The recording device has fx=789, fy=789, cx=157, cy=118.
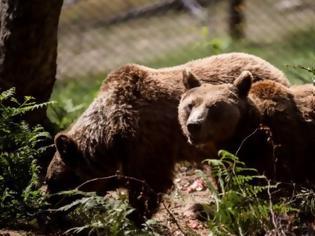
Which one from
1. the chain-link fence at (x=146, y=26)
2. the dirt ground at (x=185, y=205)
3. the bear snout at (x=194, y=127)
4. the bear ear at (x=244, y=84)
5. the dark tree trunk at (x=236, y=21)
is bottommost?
the chain-link fence at (x=146, y=26)

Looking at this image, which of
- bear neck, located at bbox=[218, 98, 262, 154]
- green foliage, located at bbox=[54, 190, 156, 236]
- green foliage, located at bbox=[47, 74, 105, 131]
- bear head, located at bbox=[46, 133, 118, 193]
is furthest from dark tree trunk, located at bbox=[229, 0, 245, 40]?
green foliage, located at bbox=[54, 190, 156, 236]

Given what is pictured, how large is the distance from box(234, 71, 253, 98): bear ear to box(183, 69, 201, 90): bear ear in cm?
32

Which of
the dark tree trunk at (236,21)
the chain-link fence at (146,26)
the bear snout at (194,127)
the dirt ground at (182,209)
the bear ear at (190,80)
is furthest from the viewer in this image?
the chain-link fence at (146,26)

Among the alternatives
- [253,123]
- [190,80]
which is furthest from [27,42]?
[253,123]

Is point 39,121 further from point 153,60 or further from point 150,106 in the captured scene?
point 153,60

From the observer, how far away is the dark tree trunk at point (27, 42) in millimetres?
6859

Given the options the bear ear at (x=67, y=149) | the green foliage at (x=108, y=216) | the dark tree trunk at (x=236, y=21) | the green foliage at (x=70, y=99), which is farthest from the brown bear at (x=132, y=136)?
the dark tree trunk at (x=236, y=21)

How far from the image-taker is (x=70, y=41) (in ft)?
57.6

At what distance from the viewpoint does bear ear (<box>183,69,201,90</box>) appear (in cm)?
592

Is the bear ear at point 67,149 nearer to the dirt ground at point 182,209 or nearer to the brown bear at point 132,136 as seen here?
the brown bear at point 132,136

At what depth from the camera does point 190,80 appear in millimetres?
5938

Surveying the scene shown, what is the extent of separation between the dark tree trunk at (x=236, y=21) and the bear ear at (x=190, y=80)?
8206mm

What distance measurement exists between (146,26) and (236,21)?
128 inches

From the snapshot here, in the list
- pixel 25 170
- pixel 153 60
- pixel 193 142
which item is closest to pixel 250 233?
pixel 193 142
